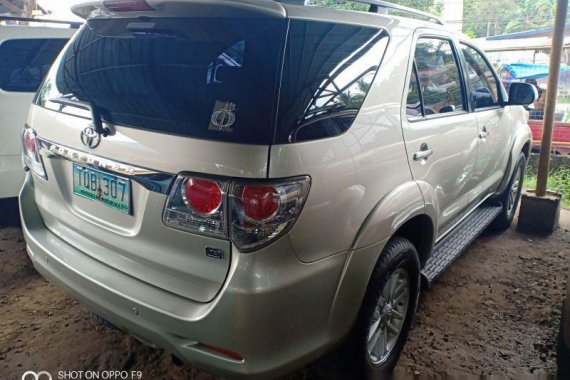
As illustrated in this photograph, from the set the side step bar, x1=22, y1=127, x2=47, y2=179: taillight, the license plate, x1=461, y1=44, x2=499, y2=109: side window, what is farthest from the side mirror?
x1=22, y1=127, x2=47, y2=179: taillight

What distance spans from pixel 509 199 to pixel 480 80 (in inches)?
60.4

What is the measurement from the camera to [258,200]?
1.56m

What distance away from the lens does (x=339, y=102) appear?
183cm

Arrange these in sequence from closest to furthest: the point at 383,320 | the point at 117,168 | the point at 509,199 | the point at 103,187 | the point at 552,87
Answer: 1. the point at 117,168
2. the point at 103,187
3. the point at 383,320
4. the point at 552,87
5. the point at 509,199

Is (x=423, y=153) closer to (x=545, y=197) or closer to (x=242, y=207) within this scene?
(x=242, y=207)

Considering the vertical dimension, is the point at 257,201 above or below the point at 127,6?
below

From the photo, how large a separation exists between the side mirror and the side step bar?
3.23 ft

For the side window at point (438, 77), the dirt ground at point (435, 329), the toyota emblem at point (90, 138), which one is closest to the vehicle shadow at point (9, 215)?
the dirt ground at point (435, 329)

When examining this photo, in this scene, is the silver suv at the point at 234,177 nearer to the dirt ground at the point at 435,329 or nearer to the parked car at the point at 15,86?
the dirt ground at the point at 435,329

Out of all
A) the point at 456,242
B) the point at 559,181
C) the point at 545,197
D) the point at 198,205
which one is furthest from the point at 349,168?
the point at 559,181

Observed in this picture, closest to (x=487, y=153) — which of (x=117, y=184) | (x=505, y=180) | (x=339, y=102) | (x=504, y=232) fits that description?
(x=505, y=180)

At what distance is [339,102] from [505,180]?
303cm

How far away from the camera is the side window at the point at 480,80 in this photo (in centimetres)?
333

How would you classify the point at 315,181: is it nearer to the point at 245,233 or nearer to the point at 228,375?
the point at 245,233
